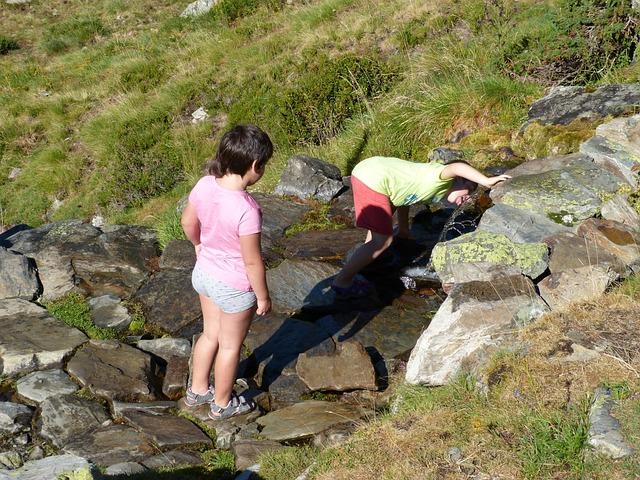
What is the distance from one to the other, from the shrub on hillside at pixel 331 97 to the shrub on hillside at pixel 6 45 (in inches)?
447

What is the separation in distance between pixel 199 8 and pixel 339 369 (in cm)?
1559

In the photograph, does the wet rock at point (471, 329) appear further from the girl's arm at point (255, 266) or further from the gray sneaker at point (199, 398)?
the gray sneaker at point (199, 398)

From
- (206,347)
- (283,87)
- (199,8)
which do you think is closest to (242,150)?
(206,347)

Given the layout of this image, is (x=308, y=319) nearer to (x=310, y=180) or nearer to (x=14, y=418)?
(x=14, y=418)

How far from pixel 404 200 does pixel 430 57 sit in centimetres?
541

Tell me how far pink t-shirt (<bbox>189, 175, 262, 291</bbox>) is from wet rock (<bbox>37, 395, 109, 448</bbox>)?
5.32ft

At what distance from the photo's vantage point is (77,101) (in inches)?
642

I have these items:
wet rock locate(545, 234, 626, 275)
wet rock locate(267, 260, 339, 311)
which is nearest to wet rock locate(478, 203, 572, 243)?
wet rock locate(545, 234, 626, 275)

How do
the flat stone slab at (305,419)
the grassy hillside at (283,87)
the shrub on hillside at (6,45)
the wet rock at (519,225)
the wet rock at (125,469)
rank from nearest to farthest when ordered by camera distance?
the wet rock at (125,469), the flat stone slab at (305,419), the wet rock at (519,225), the grassy hillside at (283,87), the shrub on hillside at (6,45)

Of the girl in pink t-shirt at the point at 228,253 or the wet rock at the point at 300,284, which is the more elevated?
the girl in pink t-shirt at the point at 228,253

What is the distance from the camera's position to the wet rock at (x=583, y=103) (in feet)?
26.6

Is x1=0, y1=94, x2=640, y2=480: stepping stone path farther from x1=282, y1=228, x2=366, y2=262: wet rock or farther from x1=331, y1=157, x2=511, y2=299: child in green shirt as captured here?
x1=331, y1=157, x2=511, y2=299: child in green shirt

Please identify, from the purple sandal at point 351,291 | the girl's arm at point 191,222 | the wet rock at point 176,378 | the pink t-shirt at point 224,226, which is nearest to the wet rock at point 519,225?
the purple sandal at point 351,291

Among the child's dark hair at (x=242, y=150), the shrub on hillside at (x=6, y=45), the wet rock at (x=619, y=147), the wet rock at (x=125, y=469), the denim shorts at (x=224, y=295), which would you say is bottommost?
the wet rock at (x=125, y=469)
